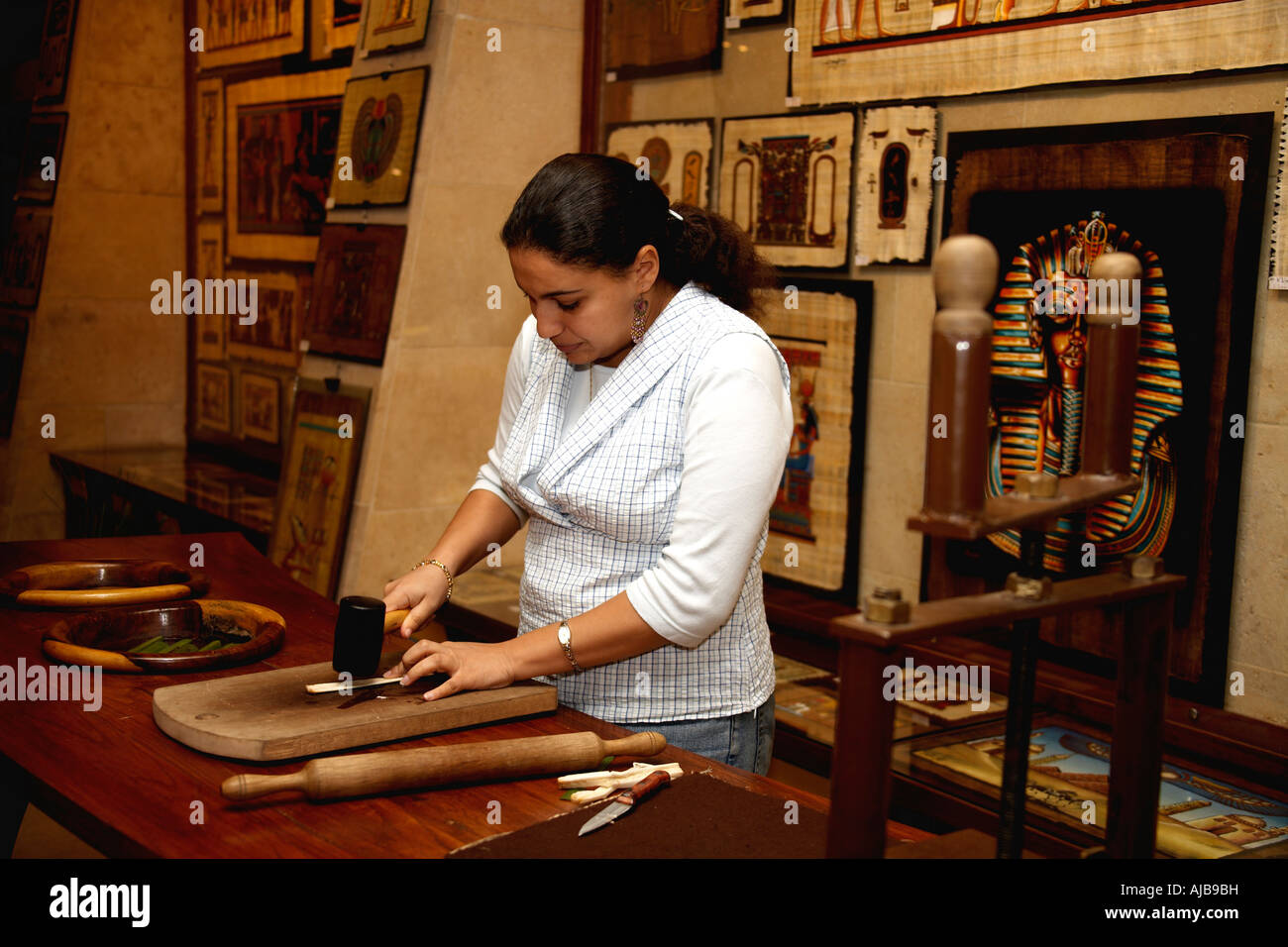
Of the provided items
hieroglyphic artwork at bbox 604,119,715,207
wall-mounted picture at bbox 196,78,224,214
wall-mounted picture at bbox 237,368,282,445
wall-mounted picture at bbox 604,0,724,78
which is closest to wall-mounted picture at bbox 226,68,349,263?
wall-mounted picture at bbox 196,78,224,214

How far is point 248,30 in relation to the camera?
6.22 m

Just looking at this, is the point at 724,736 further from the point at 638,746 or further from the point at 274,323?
the point at 274,323

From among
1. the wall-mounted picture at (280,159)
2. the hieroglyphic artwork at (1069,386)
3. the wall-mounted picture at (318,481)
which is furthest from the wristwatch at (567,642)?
the wall-mounted picture at (280,159)

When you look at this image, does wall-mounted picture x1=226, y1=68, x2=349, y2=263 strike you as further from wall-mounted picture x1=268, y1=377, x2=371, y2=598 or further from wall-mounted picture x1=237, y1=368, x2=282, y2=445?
wall-mounted picture x1=268, y1=377, x2=371, y2=598

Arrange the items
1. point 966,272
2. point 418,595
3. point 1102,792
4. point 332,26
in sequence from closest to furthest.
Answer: point 966,272 < point 418,595 < point 1102,792 < point 332,26

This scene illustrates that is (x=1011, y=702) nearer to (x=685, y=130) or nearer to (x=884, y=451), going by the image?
(x=884, y=451)

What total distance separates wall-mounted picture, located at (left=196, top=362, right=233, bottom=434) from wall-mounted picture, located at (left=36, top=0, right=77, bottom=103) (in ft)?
5.02

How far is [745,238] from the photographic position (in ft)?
7.85

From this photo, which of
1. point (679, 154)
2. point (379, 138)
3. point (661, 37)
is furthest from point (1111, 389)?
point (379, 138)

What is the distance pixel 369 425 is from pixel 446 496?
363 millimetres

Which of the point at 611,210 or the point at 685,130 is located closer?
the point at 611,210

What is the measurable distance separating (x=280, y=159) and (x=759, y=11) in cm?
293

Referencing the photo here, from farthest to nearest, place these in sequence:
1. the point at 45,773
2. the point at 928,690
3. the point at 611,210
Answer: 1. the point at 928,690
2. the point at 611,210
3. the point at 45,773
